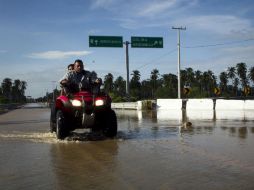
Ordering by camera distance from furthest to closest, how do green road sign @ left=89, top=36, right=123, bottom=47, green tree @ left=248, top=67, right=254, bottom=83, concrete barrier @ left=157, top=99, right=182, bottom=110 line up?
green tree @ left=248, top=67, right=254, bottom=83
green road sign @ left=89, top=36, right=123, bottom=47
concrete barrier @ left=157, top=99, right=182, bottom=110

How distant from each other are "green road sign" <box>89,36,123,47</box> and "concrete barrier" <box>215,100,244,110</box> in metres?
15.2

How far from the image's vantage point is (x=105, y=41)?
42375 millimetres

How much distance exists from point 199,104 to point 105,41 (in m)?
13.6

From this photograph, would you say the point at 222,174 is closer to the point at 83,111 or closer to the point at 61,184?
the point at 61,184

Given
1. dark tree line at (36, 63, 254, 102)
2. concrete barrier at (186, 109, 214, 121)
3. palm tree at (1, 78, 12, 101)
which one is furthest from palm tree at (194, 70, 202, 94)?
concrete barrier at (186, 109, 214, 121)

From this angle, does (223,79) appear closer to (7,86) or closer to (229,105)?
(7,86)

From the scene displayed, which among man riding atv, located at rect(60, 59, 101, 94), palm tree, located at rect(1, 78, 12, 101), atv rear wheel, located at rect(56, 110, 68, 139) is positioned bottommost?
atv rear wheel, located at rect(56, 110, 68, 139)

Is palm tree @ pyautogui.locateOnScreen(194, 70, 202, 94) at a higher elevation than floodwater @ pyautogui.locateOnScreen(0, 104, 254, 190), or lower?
higher

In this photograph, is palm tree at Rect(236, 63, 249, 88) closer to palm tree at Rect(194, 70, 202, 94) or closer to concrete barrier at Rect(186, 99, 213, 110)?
palm tree at Rect(194, 70, 202, 94)

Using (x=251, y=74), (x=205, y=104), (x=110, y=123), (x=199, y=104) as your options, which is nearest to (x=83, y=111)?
(x=110, y=123)

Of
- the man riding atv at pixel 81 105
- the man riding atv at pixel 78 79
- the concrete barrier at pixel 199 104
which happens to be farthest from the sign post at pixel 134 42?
the man riding atv at pixel 81 105

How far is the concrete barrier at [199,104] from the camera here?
31609mm

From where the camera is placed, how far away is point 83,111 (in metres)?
10.3

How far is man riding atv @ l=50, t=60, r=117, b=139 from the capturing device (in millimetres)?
10312
